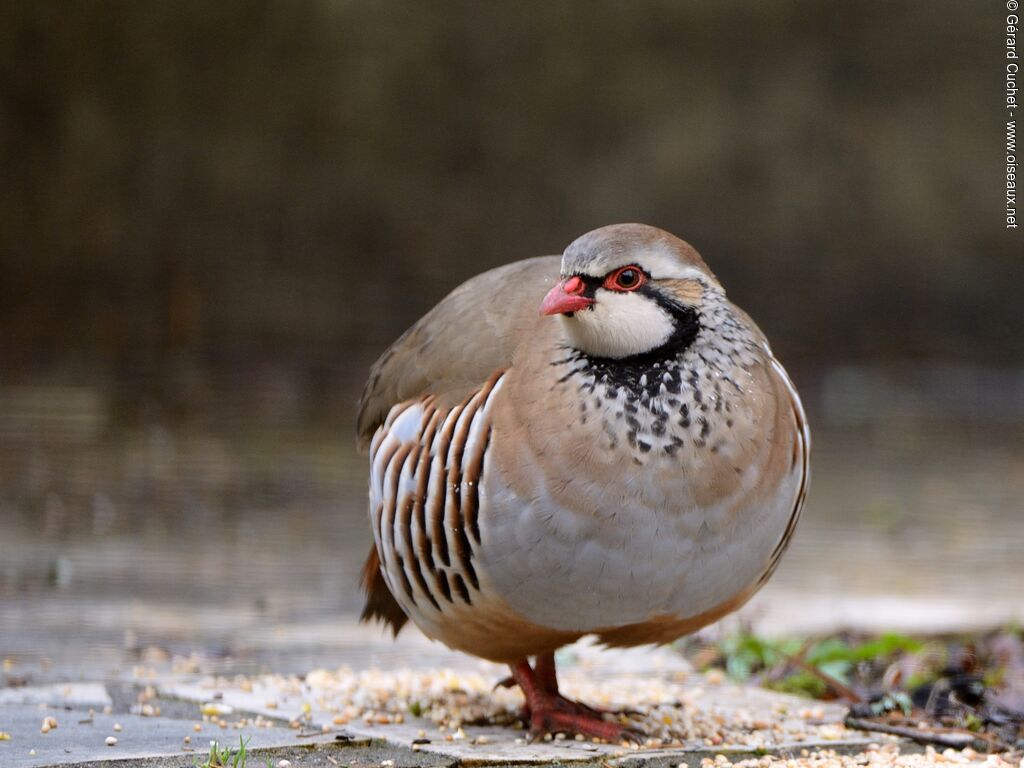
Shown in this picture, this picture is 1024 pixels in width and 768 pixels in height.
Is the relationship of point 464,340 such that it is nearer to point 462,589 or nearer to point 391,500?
point 391,500

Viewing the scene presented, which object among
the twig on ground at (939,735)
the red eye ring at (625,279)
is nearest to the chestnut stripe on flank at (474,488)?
the red eye ring at (625,279)

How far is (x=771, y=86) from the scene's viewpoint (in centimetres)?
663

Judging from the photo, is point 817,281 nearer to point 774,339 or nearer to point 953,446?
point 774,339

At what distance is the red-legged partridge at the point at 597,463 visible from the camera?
2.48 m

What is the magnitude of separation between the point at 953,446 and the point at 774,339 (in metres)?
0.96

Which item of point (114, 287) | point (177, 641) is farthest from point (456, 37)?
point (177, 641)

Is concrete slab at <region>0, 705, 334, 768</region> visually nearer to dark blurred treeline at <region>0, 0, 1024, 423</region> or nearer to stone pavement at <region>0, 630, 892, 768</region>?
Result: stone pavement at <region>0, 630, 892, 768</region>

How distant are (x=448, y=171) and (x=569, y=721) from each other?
4.07 m

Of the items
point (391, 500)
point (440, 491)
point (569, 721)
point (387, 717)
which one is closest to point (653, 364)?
point (440, 491)

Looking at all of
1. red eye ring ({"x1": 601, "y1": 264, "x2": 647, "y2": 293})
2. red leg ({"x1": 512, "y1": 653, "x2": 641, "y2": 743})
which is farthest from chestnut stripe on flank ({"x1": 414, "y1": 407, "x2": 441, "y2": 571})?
red eye ring ({"x1": 601, "y1": 264, "x2": 647, "y2": 293})

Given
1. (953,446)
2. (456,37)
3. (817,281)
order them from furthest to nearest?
(817,281) < (456,37) < (953,446)

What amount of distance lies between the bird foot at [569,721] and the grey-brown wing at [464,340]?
0.58 m

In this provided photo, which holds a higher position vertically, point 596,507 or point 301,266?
point 301,266

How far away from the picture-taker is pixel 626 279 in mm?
2510
